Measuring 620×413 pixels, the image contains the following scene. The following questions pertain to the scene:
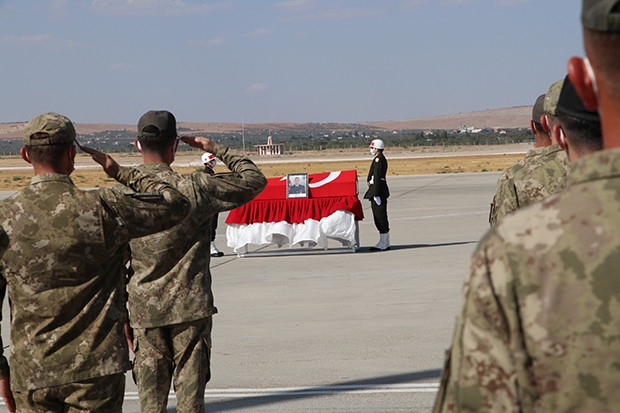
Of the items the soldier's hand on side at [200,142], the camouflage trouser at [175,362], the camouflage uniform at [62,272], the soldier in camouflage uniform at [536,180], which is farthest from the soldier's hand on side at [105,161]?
the soldier in camouflage uniform at [536,180]

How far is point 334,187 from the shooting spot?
1656cm

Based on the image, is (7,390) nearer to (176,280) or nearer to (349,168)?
(176,280)

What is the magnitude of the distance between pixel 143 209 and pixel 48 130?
51 centimetres

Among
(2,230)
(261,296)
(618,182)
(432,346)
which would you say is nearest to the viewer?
(618,182)

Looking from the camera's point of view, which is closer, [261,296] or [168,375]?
[168,375]

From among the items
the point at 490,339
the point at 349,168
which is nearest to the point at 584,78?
the point at 490,339

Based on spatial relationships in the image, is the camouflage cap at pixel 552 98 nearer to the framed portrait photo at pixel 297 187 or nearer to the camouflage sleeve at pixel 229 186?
the camouflage sleeve at pixel 229 186

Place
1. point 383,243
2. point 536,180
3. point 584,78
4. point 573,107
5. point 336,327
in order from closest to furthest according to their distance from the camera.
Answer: point 584,78, point 573,107, point 536,180, point 336,327, point 383,243

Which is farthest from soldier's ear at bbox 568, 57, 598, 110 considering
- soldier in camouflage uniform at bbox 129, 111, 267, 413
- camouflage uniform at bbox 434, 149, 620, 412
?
soldier in camouflage uniform at bbox 129, 111, 267, 413

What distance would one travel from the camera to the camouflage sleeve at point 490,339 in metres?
1.69

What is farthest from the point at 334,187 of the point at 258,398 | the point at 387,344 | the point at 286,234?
the point at 258,398

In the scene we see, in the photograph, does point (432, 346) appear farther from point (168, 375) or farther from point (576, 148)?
point (576, 148)

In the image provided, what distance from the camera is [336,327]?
10.0m

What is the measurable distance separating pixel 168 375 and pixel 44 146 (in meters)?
1.78
